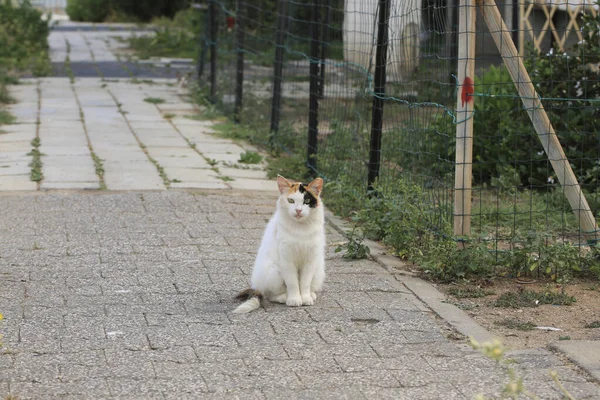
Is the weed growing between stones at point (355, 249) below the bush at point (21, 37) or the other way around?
below

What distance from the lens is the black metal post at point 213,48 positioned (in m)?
11.8

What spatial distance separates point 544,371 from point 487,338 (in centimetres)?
45

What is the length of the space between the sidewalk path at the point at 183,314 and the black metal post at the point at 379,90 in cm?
62

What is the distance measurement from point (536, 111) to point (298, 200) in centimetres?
160

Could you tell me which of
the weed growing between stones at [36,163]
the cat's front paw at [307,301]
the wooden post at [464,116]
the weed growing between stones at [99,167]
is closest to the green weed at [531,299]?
the wooden post at [464,116]

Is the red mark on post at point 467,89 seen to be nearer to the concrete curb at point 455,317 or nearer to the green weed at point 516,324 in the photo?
the concrete curb at point 455,317

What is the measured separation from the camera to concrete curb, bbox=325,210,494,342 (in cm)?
409

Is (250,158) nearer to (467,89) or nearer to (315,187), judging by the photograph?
(467,89)

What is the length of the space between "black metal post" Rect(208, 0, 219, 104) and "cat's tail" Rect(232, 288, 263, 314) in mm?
7489

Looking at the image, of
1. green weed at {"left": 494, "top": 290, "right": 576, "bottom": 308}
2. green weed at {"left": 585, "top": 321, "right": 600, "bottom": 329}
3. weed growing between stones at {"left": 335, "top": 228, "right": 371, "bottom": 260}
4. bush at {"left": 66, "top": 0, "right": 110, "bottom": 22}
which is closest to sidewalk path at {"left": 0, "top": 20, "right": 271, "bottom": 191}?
weed growing between stones at {"left": 335, "top": 228, "right": 371, "bottom": 260}

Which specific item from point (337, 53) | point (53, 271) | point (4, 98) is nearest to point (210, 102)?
point (4, 98)

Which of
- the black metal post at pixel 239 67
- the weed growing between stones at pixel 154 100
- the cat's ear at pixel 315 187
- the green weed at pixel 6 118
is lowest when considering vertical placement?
the cat's ear at pixel 315 187

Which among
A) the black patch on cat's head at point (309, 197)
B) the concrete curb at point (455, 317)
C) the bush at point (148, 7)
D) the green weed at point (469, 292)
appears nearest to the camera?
the concrete curb at point (455, 317)

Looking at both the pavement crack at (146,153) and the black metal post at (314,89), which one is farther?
the black metal post at (314,89)
